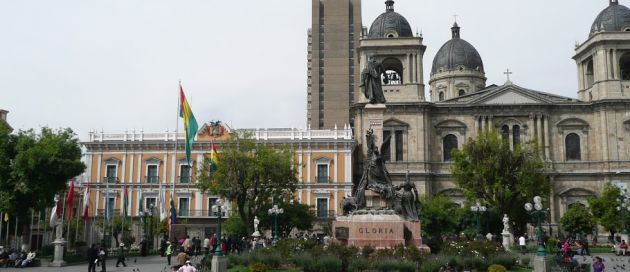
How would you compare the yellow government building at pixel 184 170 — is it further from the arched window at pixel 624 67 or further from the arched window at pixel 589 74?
the arched window at pixel 624 67

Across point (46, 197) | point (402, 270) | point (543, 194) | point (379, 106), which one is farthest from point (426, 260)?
point (543, 194)

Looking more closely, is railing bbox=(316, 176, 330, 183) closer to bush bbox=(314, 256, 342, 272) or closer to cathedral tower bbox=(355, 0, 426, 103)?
cathedral tower bbox=(355, 0, 426, 103)

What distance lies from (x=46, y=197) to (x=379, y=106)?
20.9 m

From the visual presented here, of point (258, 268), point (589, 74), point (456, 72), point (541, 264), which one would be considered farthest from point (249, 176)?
point (589, 74)

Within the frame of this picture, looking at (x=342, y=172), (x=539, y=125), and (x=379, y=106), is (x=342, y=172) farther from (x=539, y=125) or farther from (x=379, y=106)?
(x=379, y=106)

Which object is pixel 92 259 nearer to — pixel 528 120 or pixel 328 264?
pixel 328 264

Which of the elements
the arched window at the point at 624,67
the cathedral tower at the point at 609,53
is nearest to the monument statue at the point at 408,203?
the cathedral tower at the point at 609,53

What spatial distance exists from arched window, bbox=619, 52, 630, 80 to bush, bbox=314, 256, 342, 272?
49.3 m

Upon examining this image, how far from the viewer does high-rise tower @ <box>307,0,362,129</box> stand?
8675 cm

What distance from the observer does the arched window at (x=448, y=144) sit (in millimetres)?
58844

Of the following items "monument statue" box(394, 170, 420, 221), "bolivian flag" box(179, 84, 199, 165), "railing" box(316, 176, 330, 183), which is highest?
"bolivian flag" box(179, 84, 199, 165)

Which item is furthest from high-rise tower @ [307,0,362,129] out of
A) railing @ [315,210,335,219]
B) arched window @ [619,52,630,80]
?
arched window @ [619,52,630,80]

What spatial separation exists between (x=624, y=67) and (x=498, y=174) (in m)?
24.2

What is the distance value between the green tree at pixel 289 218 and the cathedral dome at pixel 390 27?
68.4 feet
